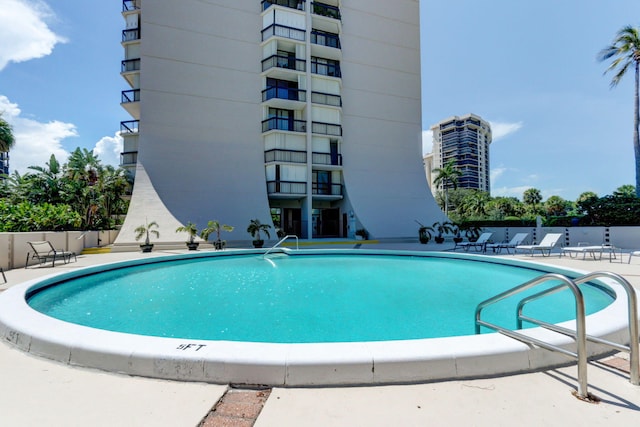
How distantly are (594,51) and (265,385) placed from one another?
3169cm

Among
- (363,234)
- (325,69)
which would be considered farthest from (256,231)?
(325,69)

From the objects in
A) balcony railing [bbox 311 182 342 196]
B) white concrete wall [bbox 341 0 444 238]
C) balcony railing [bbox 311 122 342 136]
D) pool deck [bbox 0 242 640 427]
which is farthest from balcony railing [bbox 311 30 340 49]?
pool deck [bbox 0 242 640 427]

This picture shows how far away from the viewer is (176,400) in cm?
215

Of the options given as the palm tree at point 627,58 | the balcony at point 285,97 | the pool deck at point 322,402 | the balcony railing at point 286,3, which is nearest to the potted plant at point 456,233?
the palm tree at point 627,58

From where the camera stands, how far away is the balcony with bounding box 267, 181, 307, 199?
2147cm

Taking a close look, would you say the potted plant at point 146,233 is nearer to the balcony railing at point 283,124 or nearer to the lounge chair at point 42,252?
the lounge chair at point 42,252

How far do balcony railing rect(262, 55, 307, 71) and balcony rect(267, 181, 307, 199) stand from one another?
8.38 meters

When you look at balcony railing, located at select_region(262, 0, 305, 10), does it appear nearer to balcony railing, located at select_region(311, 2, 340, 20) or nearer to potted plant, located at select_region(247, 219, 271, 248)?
balcony railing, located at select_region(311, 2, 340, 20)

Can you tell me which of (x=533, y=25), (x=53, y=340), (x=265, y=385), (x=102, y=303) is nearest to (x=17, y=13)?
(x=102, y=303)

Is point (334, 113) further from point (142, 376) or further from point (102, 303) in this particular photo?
point (142, 376)

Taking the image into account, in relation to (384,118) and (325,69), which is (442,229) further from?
(325,69)

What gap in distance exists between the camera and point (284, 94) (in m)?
22.0

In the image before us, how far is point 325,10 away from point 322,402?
27852mm

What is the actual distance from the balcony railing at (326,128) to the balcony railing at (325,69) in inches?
162
